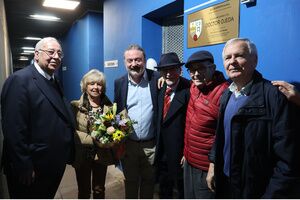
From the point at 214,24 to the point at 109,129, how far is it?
4.85 ft

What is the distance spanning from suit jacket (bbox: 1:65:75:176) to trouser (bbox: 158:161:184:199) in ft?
2.93

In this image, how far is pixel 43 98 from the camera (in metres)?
2.12

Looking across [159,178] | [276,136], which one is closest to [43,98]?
[159,178]

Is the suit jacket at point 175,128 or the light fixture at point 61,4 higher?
the light fixture at point 61,4

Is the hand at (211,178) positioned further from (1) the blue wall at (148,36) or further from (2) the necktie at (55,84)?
(2) the necktie at (55,84)

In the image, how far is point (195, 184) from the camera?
215 cm

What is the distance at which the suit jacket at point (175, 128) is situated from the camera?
2.35m

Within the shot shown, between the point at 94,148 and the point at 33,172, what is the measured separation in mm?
A: 654

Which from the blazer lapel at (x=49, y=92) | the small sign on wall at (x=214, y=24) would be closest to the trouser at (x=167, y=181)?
the blazer lapel at (x=49, y=92)

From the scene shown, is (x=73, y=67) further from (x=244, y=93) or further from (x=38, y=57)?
(x=244, y=93)

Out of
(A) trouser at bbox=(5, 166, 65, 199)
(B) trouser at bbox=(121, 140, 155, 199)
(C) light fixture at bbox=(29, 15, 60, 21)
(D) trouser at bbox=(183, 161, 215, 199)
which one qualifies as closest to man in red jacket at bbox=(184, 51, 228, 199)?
(D) trouser at bbox=(183, 161, 215, 199)

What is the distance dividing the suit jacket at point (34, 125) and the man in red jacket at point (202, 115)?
106 centimetres

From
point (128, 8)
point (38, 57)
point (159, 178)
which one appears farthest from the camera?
point (128, 8)

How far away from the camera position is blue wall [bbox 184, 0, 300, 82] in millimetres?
1850
